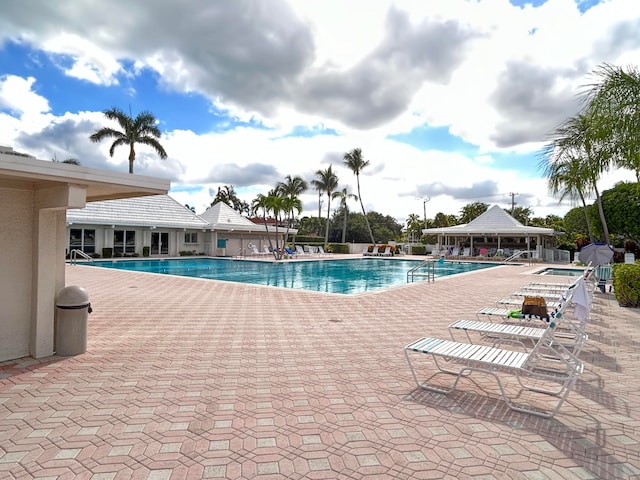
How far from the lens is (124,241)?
2831cm

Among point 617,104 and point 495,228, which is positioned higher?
point 617,104

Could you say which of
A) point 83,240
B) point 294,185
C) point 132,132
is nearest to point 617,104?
point 83,240

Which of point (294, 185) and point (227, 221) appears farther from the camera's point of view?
point (294, 185)

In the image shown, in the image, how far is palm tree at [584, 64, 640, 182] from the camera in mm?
6332

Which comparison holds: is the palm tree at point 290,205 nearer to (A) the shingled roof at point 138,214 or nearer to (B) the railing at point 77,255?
(A) the shingled roof at point 138,214

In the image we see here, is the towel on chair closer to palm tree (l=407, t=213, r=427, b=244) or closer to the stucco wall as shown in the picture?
the stucco wall

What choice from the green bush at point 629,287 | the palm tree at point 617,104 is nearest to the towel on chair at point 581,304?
the palm tree at point 617,104

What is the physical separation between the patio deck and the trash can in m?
0.18

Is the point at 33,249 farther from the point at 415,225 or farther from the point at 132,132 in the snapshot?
the point at 415,225

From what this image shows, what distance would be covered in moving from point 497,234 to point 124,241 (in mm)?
30119

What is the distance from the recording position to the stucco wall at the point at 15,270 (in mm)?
5188

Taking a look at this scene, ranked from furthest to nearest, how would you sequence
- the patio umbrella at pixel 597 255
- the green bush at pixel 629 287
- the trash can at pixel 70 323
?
the patio umbrella at pixel 597 255 → the green bush at pixel 629 287 → the trash can at pixel 70 323

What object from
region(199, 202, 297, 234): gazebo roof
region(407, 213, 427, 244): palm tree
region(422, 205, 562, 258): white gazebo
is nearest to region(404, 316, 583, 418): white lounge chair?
region(199, 202, 297, 234): gazebo roof

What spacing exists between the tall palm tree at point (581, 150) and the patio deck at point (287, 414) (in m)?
3.35
